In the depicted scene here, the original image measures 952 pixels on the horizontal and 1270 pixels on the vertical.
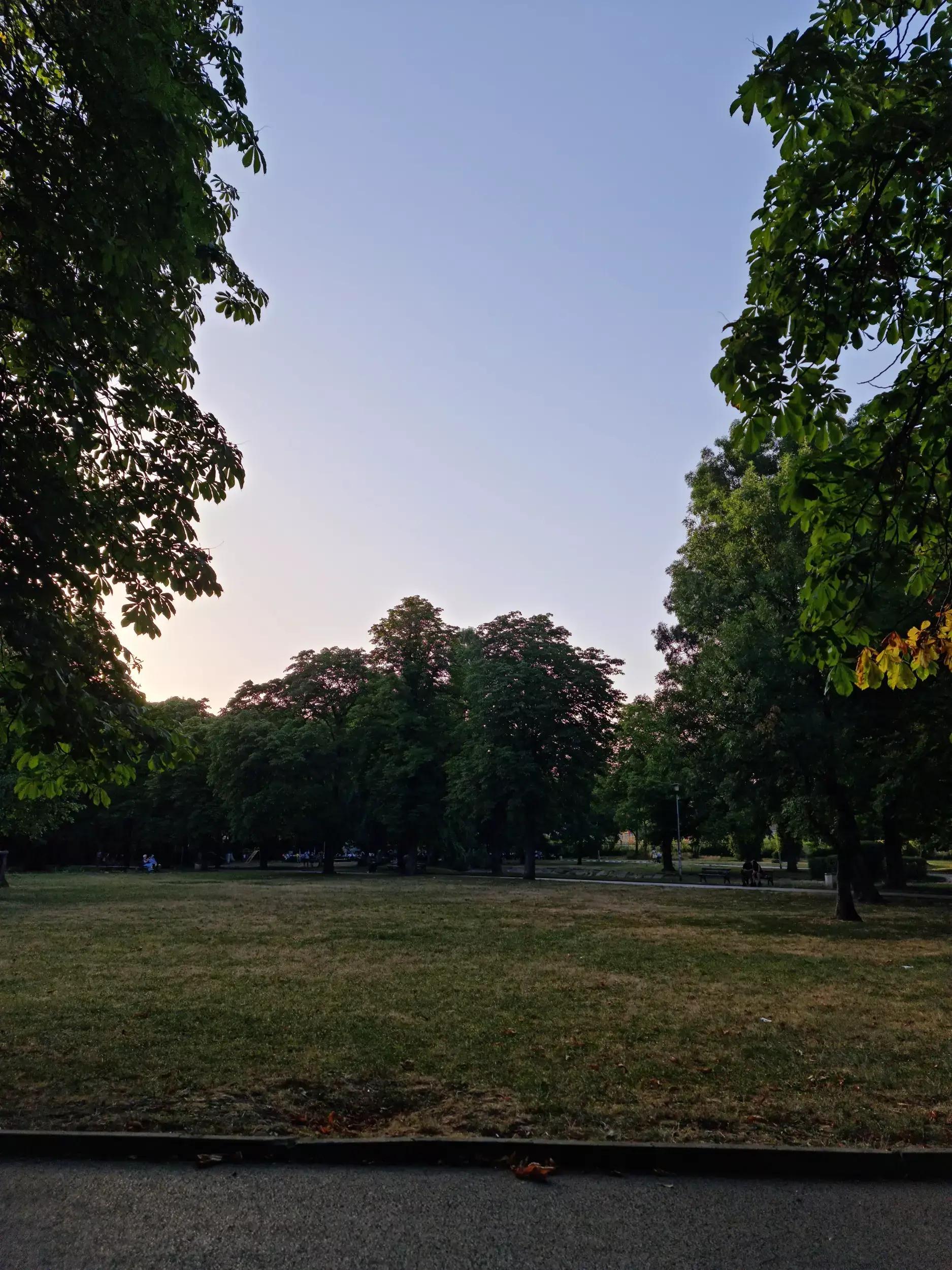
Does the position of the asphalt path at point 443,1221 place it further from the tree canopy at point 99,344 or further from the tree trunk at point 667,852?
the tree trunk at point 667,852

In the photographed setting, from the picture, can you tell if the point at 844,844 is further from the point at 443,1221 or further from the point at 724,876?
the point at 724,876

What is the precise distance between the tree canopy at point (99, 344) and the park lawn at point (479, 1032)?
9.38ft

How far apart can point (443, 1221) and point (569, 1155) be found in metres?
1.14

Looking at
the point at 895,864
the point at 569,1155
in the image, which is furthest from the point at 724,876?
the point at 569,1155

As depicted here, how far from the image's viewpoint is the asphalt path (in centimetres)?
461

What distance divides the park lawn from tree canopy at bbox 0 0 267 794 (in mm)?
2860

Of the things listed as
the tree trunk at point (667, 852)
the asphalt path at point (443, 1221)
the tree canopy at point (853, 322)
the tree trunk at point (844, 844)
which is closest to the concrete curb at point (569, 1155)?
the asphalt path at point (443, 1221)

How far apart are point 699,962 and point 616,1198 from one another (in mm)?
11624

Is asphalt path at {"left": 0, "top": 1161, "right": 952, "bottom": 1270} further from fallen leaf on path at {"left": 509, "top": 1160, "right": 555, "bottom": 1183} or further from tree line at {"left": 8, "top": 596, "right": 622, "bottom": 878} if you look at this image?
tree line at {"left": 8, "top": 596, "right": 622, "bottom": 878}

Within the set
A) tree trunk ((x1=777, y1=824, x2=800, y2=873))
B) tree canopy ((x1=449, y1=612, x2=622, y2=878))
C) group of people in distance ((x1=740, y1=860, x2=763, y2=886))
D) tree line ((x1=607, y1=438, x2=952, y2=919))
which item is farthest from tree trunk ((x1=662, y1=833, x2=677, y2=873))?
tree line ((x1=607, y1=438, x2=952, y2=919))

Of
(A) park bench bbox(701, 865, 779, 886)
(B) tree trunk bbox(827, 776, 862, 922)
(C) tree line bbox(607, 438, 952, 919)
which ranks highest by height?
(C) tree line bbox(607, 438, 952, 919)

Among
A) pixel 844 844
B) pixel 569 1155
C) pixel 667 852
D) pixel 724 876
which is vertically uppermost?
pixel 844 844

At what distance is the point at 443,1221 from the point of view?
501cm

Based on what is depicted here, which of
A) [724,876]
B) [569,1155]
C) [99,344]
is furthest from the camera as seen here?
[724,876]
